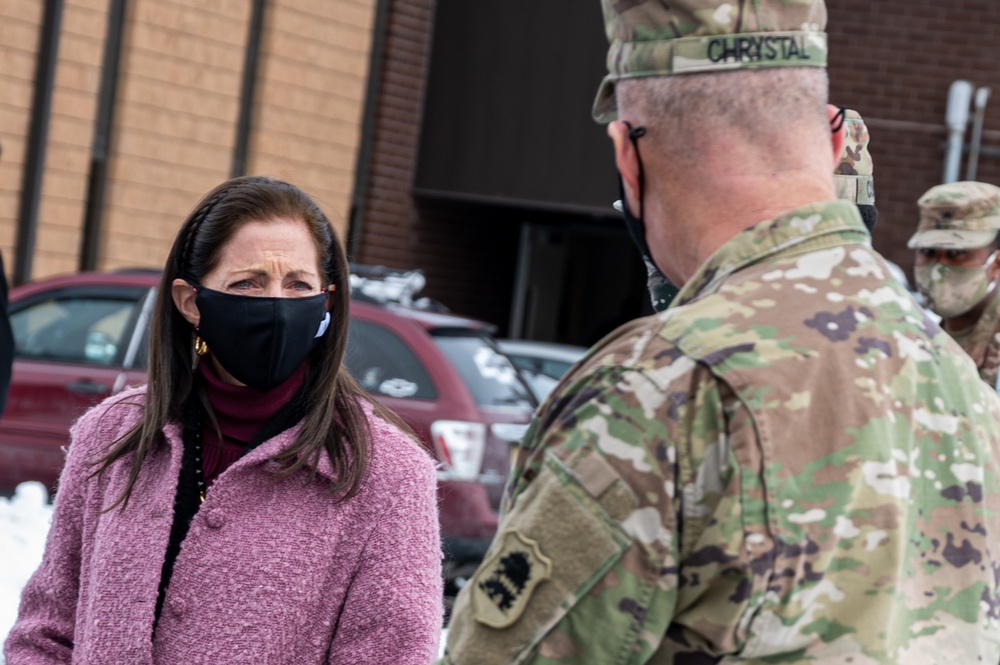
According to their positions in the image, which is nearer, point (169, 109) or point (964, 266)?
point (964, 266)

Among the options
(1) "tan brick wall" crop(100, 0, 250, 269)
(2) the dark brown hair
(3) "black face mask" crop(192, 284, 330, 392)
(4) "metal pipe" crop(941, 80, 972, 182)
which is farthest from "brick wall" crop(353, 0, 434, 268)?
(3) "black face mask" crop(192, 284, 330, 392)

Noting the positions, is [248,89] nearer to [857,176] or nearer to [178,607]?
[857,176]

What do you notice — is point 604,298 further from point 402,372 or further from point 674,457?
point 674,457

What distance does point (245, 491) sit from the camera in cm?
253

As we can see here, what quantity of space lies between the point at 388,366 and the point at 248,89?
216 inches

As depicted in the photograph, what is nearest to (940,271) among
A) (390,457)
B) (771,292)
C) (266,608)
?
(390,457)

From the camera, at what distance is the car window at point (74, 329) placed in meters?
8.09

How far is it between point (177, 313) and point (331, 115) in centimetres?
1037

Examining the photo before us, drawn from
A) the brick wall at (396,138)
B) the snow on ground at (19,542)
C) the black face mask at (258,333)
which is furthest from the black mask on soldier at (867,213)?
the brick wall at (396,138)

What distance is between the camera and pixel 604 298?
15945 millimetres

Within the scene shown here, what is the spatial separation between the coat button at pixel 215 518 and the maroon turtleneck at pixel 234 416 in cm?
14

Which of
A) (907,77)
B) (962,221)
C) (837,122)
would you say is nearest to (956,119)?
(907,77)

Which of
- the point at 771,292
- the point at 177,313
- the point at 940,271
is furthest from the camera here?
the point at 940,271

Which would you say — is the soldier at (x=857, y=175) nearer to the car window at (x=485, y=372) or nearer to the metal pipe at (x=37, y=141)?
the car window at (x=485, y=372)
